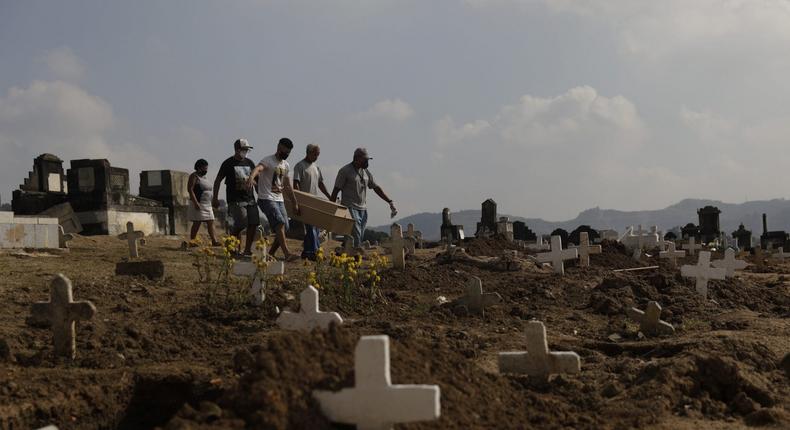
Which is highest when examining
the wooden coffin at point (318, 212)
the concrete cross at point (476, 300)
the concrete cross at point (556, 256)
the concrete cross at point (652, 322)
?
the wooden coffin at point (318, 212)

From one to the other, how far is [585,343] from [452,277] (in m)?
4.53

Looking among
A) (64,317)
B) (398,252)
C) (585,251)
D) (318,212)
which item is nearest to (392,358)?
(64,317)

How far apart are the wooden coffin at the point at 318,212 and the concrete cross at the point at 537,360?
18.8 feet

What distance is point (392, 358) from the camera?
3650 millimetres

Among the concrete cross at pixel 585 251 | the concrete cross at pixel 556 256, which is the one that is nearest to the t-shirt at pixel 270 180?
the concrete cross at pixel 556 256

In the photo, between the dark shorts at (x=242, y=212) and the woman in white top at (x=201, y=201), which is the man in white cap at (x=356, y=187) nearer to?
the dark shorts at (x=242, y=212)

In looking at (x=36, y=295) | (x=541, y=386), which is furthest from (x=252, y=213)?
(x=541, y=386)

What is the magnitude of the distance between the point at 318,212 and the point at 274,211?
65cm

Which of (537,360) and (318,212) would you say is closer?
(537,360)

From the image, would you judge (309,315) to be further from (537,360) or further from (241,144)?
(241,144)

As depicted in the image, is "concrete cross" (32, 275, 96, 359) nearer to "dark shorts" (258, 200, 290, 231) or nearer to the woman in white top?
"dark shorts" (258, 200, 290, 231)

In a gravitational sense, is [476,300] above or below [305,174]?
below

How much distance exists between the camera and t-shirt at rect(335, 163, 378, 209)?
1177cm

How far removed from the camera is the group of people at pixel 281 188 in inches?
409
